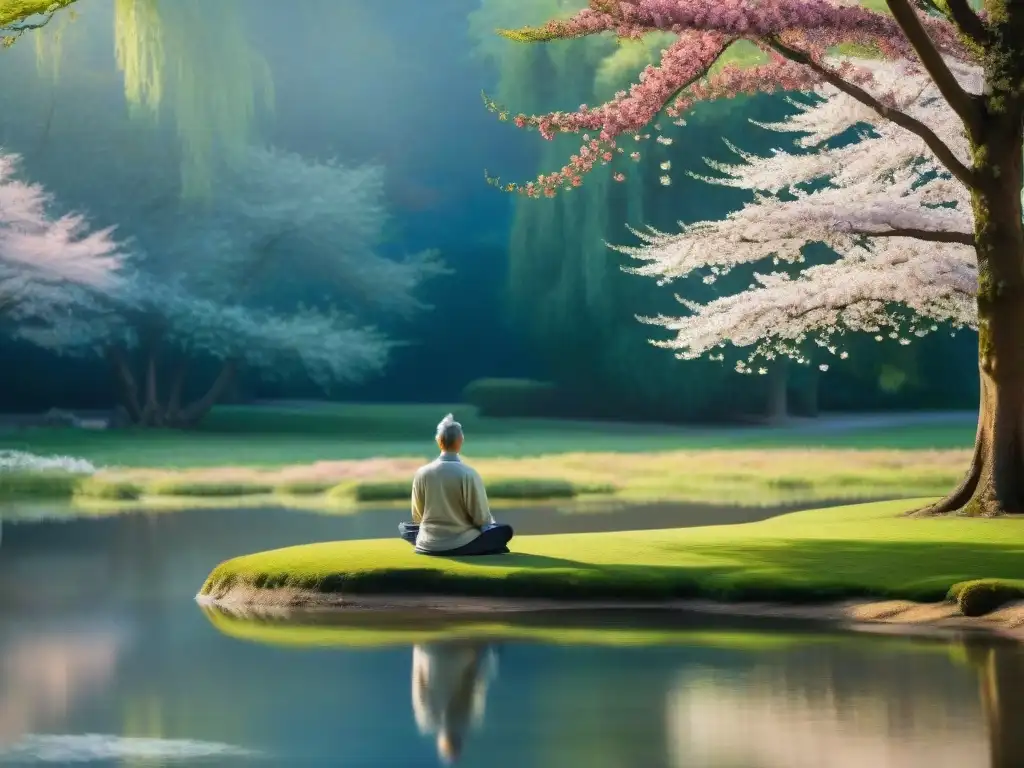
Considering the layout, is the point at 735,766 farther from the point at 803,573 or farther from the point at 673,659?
the point at 803,573

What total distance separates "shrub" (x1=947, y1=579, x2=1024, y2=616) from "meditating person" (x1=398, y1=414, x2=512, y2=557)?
302cm

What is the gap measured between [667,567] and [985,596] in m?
2.19

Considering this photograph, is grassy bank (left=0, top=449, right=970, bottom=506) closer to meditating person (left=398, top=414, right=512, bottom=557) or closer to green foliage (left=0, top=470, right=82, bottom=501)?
green foliage (left=0, top=470, right=82, bottom=501)

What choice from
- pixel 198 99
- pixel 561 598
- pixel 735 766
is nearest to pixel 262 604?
pixel 561 598

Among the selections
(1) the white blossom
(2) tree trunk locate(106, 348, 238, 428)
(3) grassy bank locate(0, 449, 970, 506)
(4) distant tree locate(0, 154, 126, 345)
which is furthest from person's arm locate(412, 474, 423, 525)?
(2) tree trunk locate(106, 348, 238, 428)

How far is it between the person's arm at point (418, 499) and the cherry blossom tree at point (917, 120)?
10.5 ft

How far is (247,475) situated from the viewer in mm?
25172

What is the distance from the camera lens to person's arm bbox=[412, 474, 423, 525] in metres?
11.9

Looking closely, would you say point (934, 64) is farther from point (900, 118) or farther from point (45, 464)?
point (45, 464)

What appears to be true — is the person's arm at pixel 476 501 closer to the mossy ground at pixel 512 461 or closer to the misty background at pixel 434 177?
the mossy ground at pixel 512 461

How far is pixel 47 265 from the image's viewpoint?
31672 millimetres

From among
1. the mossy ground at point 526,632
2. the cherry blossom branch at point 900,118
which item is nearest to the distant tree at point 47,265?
the cherry blossom branch at point 900,118

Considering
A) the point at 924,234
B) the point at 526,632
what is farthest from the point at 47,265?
the point at 526,632

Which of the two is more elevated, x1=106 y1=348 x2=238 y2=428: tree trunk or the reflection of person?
x1=106 y1=348 x2=238 y2=428: tree trunk
